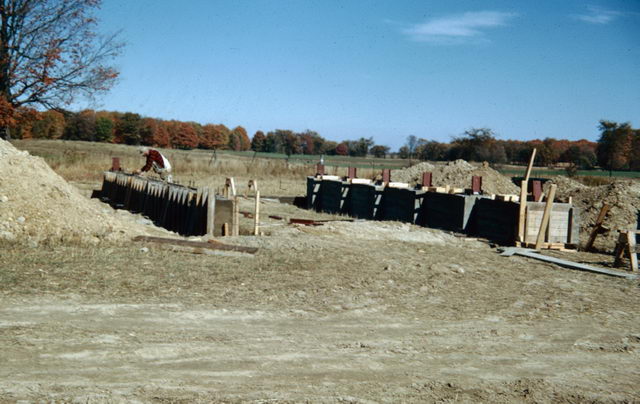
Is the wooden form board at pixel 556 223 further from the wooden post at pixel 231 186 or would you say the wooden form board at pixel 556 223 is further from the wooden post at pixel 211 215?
the wooden post at pixel 211 215

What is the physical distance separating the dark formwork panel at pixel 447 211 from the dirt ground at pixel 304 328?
452 cm

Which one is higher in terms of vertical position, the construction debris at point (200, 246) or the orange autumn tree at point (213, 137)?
the orange autumn tree at point (213, 137)

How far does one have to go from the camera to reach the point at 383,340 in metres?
6.12

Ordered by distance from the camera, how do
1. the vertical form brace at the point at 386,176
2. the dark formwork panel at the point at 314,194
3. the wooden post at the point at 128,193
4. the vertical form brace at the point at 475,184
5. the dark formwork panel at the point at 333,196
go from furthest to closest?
1. the dark formwork panel at the point at 314,194
2. the dark formwork panel at the point at 333,196
3. the vertical form brace at the point at 386,176
4. the wooden post at the point at 128,193
5. the vertical form brace at the point at 475,184

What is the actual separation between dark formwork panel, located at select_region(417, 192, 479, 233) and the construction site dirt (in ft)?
13.7

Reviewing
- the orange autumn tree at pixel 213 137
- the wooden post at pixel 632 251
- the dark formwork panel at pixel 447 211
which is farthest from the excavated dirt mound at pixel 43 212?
the orange autumn tree at pixel 213 137

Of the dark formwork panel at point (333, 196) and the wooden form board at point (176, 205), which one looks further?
the dark formwork panel at point (333, 196)

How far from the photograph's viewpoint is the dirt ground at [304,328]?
4.70 meters

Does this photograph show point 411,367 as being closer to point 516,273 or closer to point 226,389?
point 226,389

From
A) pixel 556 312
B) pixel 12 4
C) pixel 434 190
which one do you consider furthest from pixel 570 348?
Result: pixel 12 4

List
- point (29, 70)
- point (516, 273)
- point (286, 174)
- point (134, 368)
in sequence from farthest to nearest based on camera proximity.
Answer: point (286, 174), point (29, 70), point (516, 273), point (134, 368)

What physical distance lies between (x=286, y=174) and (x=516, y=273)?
2744 cm

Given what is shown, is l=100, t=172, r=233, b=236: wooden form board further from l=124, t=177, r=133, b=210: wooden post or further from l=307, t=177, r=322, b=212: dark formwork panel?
l=307, t=177, r=322, b=212: dark formwork panel

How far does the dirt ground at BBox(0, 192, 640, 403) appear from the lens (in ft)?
15.4
